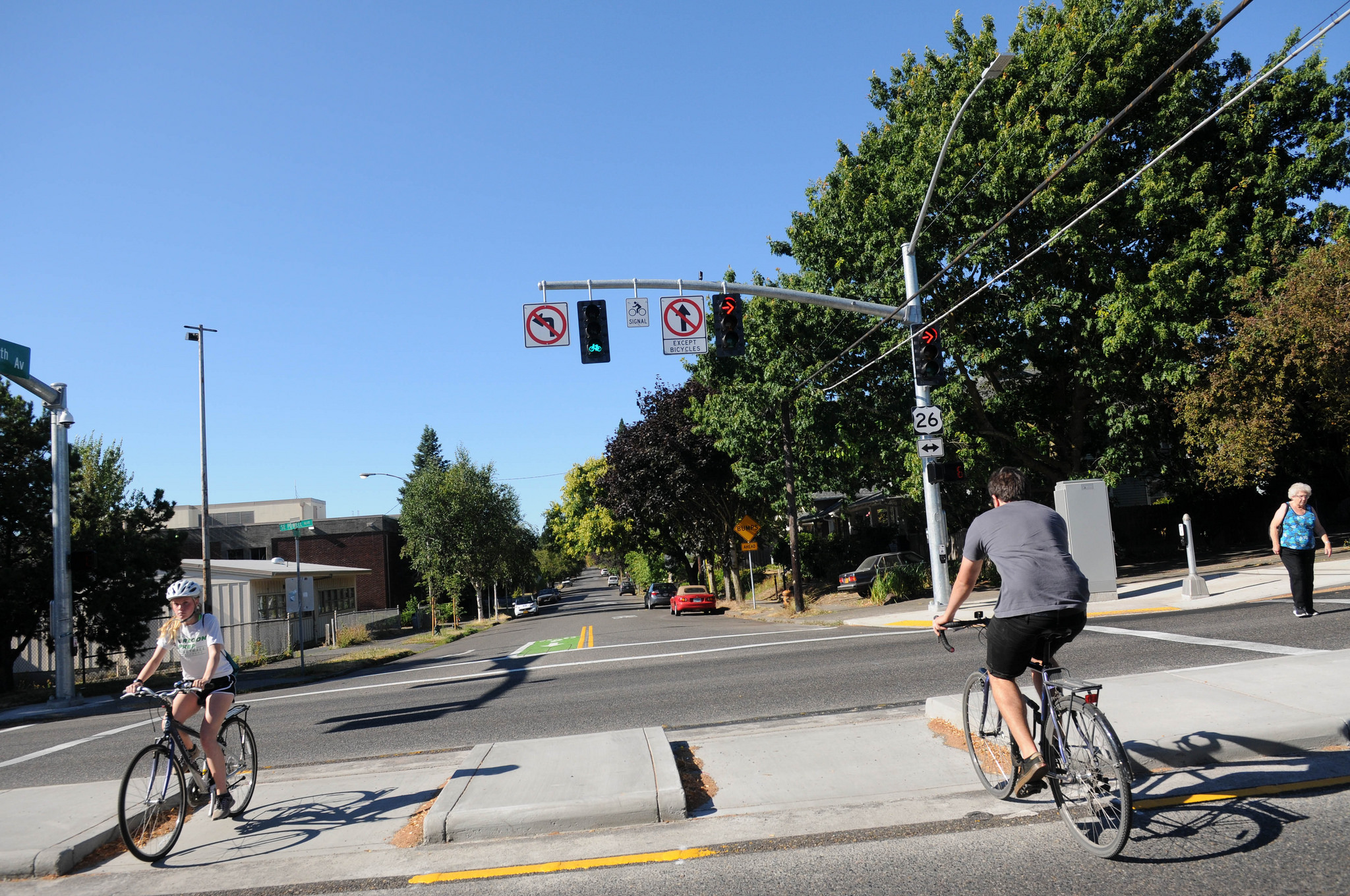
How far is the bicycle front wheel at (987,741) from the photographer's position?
17.4 ft

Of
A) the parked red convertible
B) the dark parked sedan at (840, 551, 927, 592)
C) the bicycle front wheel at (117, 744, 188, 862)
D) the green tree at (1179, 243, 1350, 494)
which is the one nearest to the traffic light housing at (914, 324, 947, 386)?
the green tree at (1179, 243, 1350, 494)

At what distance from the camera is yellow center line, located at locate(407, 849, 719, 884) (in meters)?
4.86

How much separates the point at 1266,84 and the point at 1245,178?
297 centimetres

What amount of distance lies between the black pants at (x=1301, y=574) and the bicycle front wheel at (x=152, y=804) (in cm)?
1239

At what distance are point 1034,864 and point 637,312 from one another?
11623mm

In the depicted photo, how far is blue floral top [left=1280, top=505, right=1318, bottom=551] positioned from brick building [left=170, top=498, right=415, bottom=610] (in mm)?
51567

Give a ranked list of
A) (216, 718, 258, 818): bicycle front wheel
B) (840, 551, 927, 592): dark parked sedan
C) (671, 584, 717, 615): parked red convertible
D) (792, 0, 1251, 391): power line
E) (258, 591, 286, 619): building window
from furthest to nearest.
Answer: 1. (671, 584, 717, 615): parked red convertible
2. (258, 591, 286, 619): building window
3. (840, 551, 927, 592): dark parked sedan
4. (792, 0, 1251, 391): power line
5. (216, 718, 258, 818): bicycle front wheel

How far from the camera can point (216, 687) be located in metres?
6.22

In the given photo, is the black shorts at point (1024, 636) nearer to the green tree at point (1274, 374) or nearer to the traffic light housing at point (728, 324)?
the traffic light housing at point (728, 324)

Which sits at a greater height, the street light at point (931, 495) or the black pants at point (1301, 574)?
the street light at point (931, 495)

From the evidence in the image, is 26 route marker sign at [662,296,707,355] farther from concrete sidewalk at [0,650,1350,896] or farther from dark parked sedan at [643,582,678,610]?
dark parked sedan at [643,582,678,610]

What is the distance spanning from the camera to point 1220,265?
845 inches

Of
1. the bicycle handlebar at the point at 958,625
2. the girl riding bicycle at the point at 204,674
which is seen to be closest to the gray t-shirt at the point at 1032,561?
the bicycle handlebar at the point at 958,625

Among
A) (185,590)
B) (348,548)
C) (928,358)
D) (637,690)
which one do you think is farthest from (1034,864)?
(348,548)
